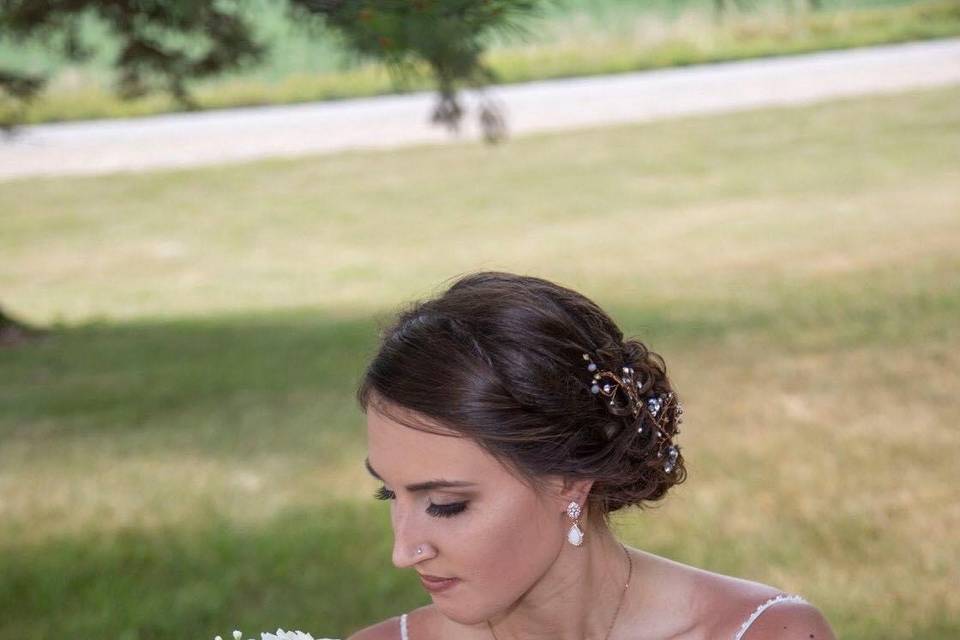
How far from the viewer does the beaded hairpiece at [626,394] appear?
2420 millimetres

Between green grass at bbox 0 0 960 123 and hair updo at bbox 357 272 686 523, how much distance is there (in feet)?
67.4

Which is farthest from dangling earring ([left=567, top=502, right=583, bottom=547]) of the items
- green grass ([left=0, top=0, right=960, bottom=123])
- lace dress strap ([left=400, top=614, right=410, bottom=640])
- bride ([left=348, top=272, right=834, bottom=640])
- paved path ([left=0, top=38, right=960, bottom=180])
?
green grass ([left=0, top=0, right=960, bottom=123])

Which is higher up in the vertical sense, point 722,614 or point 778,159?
point 722,614

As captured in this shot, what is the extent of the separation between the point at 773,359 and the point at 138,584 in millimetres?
4014

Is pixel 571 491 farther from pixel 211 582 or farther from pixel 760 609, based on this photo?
pixel 211 582

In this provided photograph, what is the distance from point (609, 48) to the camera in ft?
79.4

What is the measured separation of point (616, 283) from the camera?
1082 centimetres

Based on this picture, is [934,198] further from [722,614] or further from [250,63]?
[722,614]

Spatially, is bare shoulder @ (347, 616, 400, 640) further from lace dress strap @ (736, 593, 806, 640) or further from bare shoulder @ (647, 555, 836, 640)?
lace dress strap @ (736, 593, 806, 640)

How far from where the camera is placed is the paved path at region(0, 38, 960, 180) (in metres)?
20.2

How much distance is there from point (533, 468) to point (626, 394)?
9.3 inches

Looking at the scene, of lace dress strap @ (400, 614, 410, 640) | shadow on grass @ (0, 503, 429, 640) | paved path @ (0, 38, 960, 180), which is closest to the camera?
lace dress strap @ (400, 614, 410, 640)

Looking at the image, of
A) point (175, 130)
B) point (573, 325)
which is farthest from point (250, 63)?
point (175, 130)

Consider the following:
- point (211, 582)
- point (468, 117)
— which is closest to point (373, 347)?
point (211, 582)
